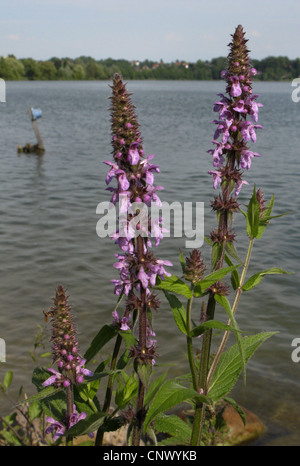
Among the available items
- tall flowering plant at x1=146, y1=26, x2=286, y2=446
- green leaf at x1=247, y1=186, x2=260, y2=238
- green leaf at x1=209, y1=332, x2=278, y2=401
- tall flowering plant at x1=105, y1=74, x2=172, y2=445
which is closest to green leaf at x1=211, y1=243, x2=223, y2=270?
tall flowering plant at x1=146, y1=26, x2=286, y2=446

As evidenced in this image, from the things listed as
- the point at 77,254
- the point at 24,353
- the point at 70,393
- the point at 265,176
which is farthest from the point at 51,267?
the point at 265,176

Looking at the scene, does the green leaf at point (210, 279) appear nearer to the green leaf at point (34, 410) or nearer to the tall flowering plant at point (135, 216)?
the tall flowering plant at point (135, 216)

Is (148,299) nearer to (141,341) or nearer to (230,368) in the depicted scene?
(141,341)

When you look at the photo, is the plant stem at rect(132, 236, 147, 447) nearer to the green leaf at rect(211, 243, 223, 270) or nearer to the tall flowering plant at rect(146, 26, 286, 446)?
the tall flowering plant at rect(146, 26, 286, 446)

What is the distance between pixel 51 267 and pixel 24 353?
4326mm

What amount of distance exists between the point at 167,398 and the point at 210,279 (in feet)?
2.58

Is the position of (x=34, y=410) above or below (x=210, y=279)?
below

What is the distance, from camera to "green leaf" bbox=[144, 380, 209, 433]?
3.12 meters

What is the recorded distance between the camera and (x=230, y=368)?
3820 mm

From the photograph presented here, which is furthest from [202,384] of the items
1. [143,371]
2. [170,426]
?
[143,371]

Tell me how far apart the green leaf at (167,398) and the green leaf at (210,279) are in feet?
2.11

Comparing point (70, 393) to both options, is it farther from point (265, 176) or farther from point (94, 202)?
point (265, 176)

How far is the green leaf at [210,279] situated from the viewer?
3243mm

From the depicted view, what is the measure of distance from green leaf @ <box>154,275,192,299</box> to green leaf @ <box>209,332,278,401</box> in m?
0.66
